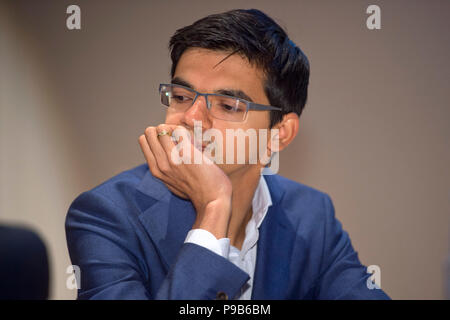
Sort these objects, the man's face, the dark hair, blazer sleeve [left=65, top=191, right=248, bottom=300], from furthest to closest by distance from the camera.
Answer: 1. the dark hair
2. the man's face
3. blazer sleeve [left=65, top=191, right=248, bottom=300]

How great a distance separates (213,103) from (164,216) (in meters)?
0.53

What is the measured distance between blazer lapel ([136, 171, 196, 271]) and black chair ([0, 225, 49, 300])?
16.4 inches

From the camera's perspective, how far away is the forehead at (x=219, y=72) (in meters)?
1.59

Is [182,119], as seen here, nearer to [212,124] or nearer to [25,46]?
[212,124]

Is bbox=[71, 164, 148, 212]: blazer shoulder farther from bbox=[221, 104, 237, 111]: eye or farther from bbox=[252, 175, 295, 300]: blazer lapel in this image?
bbox=[252, 175, 295, 300]: blazer lapel

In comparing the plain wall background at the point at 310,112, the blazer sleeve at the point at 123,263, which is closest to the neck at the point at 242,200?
the blazer sleeve at the point at 123,263

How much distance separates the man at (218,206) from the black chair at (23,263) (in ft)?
0.60

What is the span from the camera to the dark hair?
168 cm

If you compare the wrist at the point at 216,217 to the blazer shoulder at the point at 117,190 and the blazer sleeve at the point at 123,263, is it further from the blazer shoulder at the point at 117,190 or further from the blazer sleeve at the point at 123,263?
the blazer shoulder at the point at 117,190

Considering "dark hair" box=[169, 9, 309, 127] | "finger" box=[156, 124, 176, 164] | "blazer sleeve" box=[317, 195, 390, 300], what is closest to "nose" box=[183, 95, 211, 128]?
"finger" box=[156, 124, 176, 164]

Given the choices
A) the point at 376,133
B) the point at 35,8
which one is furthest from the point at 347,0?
the point at 35,8

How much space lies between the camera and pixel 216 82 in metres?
1.58

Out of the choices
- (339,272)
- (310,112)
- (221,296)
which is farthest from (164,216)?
(310,112)

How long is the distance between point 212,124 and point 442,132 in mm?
1924
